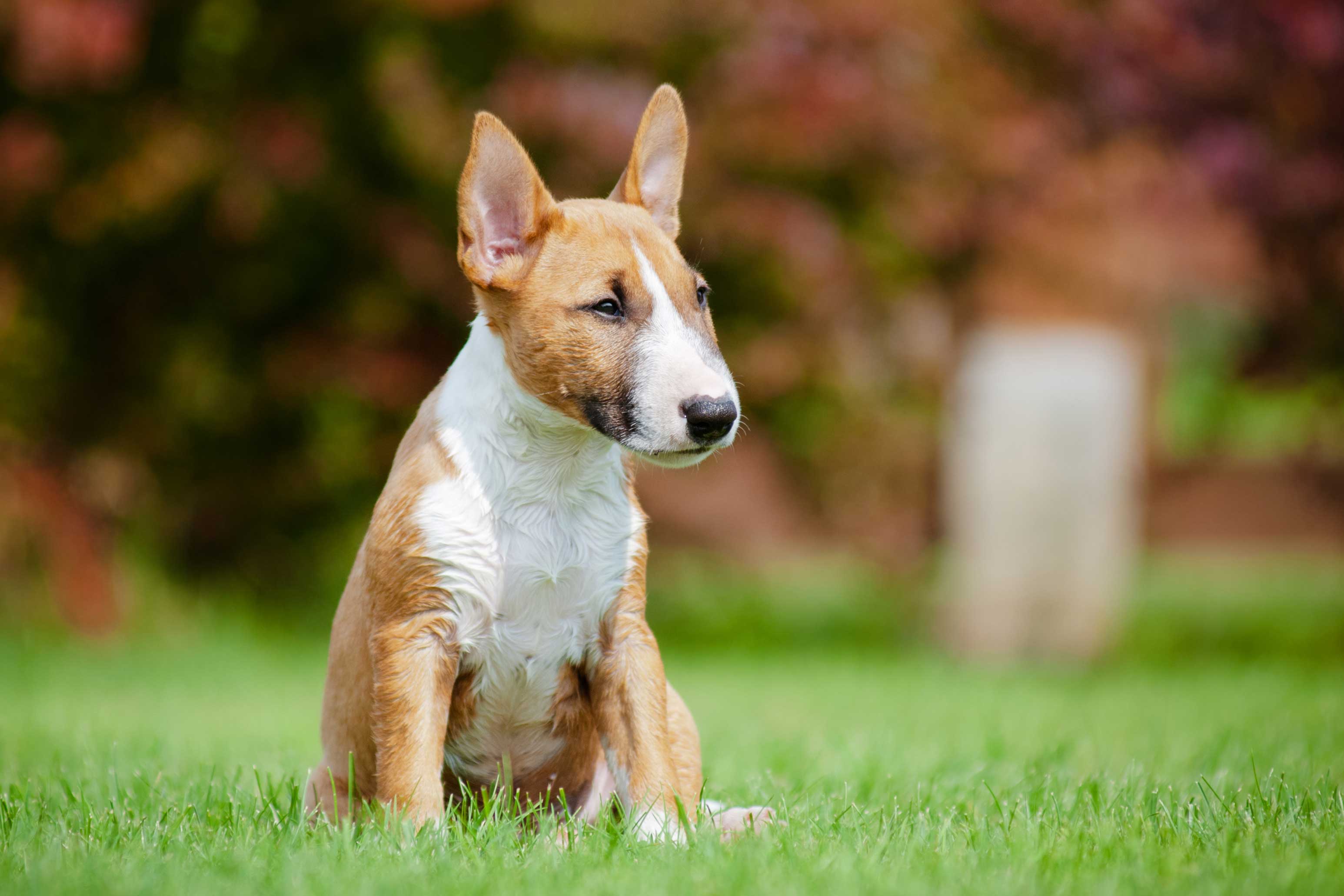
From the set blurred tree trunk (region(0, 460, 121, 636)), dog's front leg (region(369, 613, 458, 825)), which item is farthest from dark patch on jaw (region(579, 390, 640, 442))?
blurred tree trunk (region(0, 460, 121, 636))

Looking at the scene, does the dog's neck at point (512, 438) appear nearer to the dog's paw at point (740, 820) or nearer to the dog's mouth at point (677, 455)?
the dog's mouth at point (677, 455)

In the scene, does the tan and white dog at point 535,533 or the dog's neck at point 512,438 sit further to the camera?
the dog's neck at point 512,438

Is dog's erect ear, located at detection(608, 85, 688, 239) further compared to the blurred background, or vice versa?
the blurred background

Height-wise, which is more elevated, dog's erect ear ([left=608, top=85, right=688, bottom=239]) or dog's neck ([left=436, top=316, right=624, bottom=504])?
dog's erect ear ([left=608, top=85, right=688, bottom=239])

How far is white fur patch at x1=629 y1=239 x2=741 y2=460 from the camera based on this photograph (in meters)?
2.97

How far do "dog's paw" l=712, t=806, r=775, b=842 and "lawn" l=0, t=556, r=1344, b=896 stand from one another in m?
0.09

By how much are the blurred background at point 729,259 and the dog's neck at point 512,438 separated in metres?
5.17

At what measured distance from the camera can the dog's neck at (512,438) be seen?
3.17 metres

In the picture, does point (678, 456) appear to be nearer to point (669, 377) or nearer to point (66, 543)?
point (669, 377)

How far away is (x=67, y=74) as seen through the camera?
787 cm

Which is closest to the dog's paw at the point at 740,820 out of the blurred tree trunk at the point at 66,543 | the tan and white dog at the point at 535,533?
the tan and white dog at the point at 535,533

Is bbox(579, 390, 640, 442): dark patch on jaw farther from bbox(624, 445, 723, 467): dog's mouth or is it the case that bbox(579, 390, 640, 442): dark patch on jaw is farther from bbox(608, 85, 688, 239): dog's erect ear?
bbox(608, 85, 688, 239): dog's erect ear

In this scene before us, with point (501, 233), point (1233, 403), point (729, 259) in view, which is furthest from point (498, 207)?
point (1233, 403)

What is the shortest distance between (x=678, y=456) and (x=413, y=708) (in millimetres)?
815
